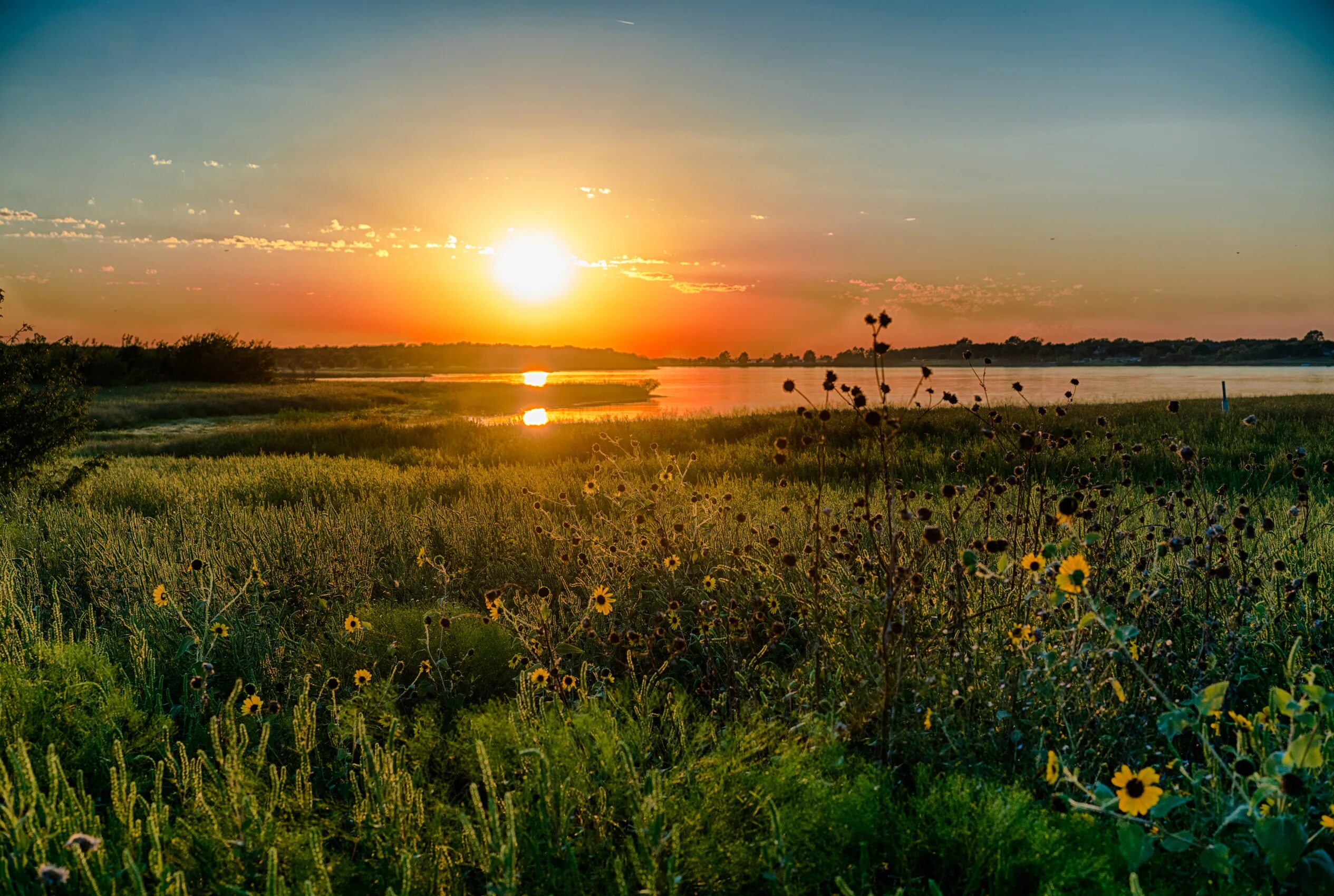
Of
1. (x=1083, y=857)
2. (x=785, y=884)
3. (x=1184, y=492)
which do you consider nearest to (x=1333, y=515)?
(x=1184, y=492)

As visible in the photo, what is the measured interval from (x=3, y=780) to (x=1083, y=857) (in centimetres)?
275

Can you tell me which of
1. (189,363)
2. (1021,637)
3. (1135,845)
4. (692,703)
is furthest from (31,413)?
(189,363)

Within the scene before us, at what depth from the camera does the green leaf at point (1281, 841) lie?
1.64 m

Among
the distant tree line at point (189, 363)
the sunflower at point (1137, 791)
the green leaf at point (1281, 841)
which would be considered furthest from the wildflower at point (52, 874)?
the distant tree line at point (189, 363)

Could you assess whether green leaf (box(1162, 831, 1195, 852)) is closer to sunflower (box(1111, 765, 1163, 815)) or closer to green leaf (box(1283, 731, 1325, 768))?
sunflower (box(1111, 765, 1163, 815))

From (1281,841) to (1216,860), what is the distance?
0.45 ft

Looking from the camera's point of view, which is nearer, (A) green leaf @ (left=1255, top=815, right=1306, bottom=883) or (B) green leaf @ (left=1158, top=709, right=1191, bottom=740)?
(A) green leaf @ (left=1255, top=815, right=1306, bottom=883)

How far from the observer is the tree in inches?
418

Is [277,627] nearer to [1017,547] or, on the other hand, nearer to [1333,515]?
[1017,547]

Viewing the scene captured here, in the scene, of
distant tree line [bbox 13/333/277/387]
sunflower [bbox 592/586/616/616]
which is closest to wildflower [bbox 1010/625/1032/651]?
sunflower [bbox 592/586/616/616]

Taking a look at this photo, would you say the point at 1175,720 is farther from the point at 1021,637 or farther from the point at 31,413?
the point at 31,413

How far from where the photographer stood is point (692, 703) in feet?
11.0

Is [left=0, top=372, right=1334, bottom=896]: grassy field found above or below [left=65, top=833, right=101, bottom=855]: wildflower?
below

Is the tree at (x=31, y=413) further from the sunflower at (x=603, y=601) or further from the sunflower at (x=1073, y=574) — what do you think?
the sunflower at (x=1073, y=574)
